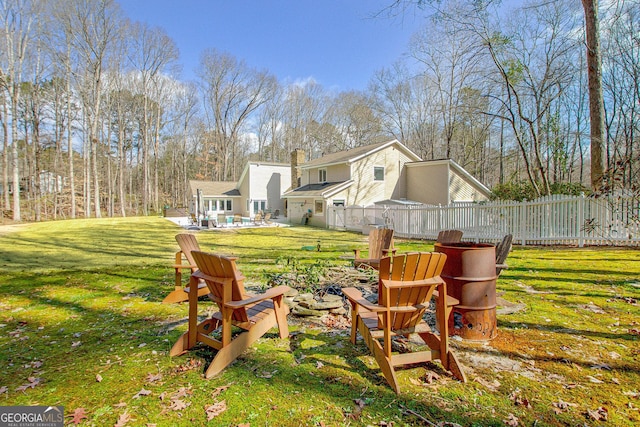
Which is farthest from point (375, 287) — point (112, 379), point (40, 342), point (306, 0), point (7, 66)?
point (7, 66)

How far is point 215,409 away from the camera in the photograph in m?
2.52

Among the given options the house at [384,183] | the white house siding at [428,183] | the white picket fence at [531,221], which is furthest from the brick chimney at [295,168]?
the white picket fence at [531,221]

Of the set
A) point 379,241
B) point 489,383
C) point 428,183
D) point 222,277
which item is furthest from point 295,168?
point 489,383

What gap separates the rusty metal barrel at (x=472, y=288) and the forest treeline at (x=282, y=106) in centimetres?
737

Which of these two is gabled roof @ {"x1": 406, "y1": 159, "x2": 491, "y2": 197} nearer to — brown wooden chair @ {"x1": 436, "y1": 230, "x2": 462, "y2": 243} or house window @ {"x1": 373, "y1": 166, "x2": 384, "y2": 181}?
house window @ {"x1": 373, "y1": 166, "x2": 384, "y2": 181}

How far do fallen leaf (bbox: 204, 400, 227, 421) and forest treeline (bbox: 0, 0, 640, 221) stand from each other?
1005 cm

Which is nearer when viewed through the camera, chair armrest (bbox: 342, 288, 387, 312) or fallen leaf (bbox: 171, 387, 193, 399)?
fallen leaf (bbox: 171, 387, 193, 399)

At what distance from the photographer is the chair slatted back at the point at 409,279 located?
2.81m

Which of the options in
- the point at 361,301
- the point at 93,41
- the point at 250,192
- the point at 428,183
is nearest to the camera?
the point at 361,301

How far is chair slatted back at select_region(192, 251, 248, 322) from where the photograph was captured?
3.04 m

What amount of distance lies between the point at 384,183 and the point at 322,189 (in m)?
4.50

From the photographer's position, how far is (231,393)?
8.98ft

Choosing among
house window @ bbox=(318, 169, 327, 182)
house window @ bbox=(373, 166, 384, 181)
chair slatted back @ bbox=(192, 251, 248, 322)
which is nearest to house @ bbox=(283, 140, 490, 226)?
house window @ bbox=(373, 166, 384, 181)

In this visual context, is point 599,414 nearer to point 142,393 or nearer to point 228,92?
point 142,393
